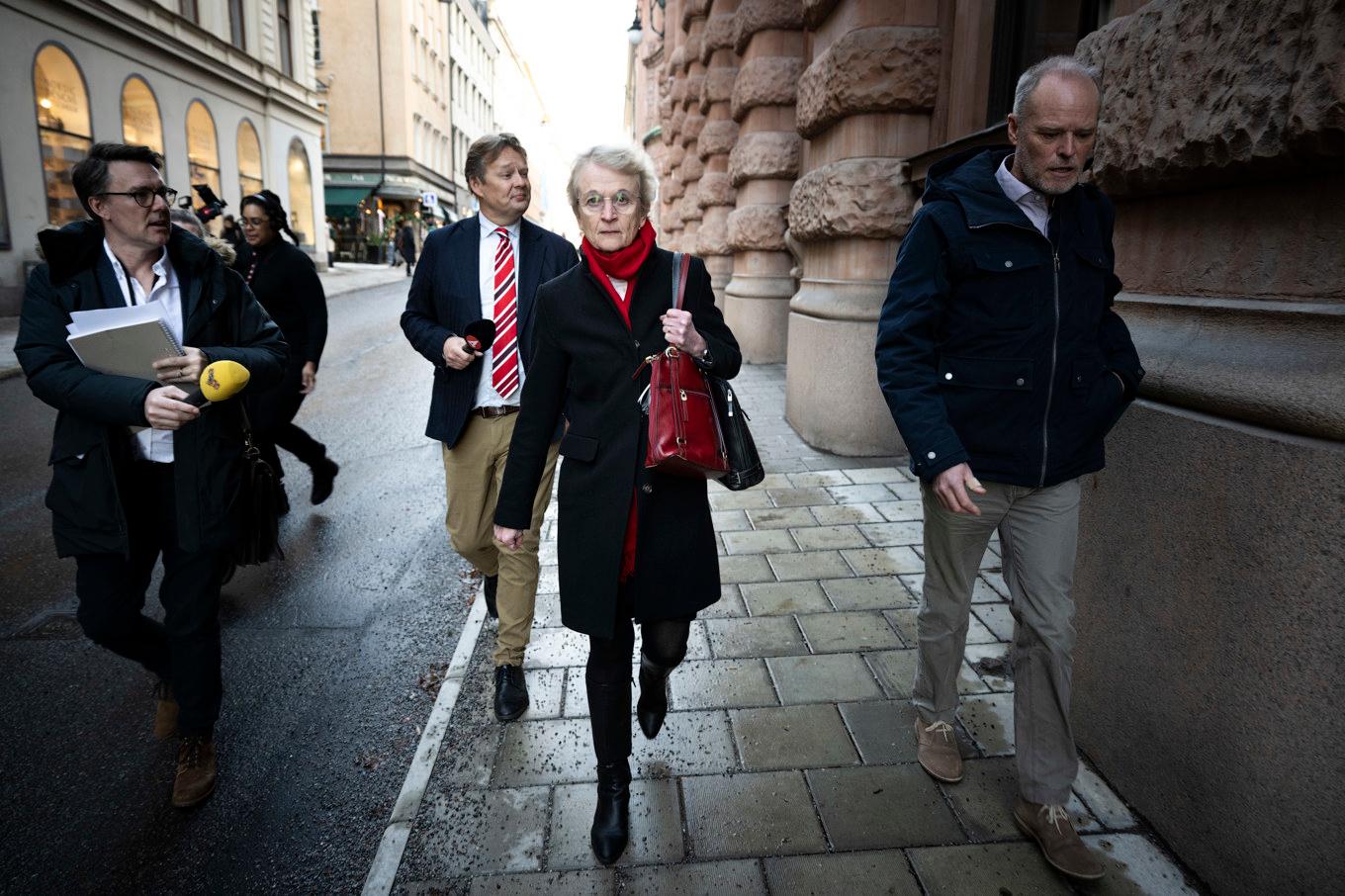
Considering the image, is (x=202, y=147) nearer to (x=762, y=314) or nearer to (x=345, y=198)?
(x=762, y=314)

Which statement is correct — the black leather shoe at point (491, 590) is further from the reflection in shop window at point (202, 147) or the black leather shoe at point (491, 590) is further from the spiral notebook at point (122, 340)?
the reflection in shop window at point (202, 147)

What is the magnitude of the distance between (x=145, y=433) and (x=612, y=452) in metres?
1.67

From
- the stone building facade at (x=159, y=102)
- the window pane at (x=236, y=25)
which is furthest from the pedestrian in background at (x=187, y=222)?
the window pane at (x=236, y=25)

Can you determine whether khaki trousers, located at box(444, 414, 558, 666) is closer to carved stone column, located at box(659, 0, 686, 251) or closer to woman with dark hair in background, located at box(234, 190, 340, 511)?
woman with dark hair in background, located at box(234, 190, 340, 511)

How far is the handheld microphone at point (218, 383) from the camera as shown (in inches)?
106

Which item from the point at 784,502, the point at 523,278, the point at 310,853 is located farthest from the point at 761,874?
the point at 784,502

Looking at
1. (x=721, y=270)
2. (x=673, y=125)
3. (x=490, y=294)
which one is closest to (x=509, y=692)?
(x=490, y=294)

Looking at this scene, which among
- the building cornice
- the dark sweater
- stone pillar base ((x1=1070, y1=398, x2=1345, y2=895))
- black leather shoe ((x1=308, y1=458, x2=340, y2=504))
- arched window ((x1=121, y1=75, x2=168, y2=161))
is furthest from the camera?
arched window ((x1=121, y1=75, x2=168, y2=161))

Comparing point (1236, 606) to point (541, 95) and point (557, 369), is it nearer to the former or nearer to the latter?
point (557, 369)

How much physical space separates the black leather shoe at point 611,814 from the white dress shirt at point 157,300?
1.82 meters

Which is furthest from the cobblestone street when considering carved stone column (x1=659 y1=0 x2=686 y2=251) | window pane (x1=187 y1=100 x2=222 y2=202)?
window pane (x1=187 y1=100 x2=222 y2=202)

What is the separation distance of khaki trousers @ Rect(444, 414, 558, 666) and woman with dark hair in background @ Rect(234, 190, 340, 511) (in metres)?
2.10

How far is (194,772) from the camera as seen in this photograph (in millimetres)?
2863

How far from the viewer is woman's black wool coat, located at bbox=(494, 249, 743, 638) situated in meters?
2.46
